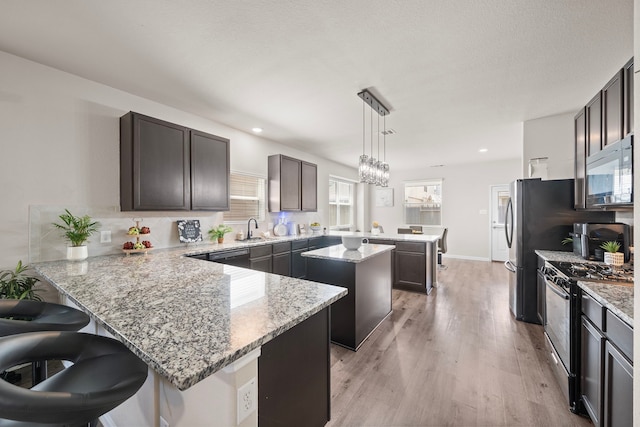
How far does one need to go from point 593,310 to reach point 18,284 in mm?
4009

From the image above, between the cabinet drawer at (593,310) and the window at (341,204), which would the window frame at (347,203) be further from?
the cabinet drawer at (593,310)

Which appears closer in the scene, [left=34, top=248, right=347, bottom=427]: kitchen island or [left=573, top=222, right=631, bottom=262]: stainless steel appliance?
[left=34, top=248, right=347, bottom=427]: kitchen island

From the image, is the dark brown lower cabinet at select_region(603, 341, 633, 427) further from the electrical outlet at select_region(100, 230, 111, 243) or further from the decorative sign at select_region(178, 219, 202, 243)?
the electrical outlet at select_region(100, 230, 111, 243)

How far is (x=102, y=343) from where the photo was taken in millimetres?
1045

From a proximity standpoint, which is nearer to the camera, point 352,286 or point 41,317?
point 41,317

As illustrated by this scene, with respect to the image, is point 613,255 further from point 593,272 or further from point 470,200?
point 470,200

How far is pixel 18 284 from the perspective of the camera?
204cm

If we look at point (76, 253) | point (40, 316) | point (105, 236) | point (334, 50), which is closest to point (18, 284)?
point (76, 253)

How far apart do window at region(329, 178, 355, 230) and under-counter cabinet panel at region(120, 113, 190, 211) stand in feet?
13.7

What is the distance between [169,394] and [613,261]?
3.19 meters

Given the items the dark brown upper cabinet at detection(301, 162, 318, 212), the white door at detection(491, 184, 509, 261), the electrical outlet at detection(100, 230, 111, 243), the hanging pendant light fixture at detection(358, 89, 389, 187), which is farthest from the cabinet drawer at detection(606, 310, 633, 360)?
the white door at detection(491, 184, 509, 261)

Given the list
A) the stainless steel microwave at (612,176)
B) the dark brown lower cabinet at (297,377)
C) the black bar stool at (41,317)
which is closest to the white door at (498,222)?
the stainless steel microwave at (612,176)

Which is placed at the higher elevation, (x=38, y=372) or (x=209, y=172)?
(x=209, y=172)

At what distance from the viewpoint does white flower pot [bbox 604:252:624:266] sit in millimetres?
2088
